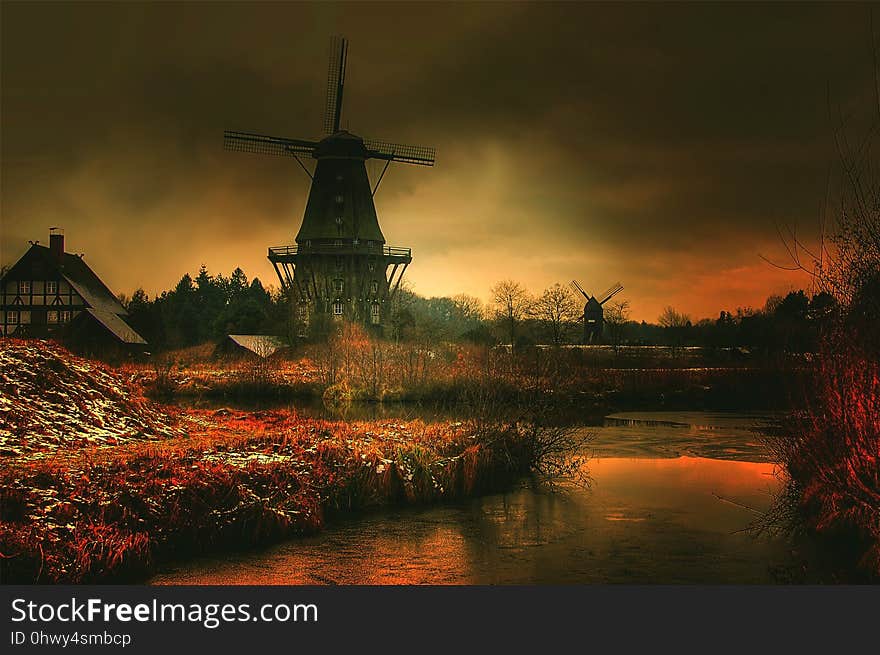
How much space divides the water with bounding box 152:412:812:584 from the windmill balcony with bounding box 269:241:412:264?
27.7 meters

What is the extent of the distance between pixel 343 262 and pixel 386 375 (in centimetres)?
1383

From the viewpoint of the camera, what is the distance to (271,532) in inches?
376

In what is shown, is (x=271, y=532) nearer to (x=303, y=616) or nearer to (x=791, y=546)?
(x=303, y=616)

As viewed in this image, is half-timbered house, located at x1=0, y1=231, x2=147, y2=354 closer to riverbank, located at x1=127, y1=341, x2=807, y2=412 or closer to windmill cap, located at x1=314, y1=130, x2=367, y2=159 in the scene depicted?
riverbank, located at x1=127, y1=341, x2=807, y2=412

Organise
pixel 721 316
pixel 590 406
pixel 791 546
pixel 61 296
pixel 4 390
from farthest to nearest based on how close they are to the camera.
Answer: pixel 721 316, pixel 61 296, pixel 590 406, pixel 4 390, pixel 791 546

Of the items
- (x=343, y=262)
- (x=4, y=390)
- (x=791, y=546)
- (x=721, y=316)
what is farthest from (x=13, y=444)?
(x=721, y=316)

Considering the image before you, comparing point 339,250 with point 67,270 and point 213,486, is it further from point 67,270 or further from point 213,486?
point 213,486

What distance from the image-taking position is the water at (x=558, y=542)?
8.47m

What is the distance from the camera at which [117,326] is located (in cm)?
4009

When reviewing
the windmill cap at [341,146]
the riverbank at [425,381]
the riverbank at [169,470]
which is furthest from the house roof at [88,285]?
the riverbank at [169,470]

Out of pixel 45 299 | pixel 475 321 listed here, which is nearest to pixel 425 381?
pixel 45 299

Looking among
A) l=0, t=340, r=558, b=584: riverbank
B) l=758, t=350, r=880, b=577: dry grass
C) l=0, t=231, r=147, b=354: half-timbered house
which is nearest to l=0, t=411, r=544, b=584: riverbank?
l=0, t=340, r=558, b=584: riverbank

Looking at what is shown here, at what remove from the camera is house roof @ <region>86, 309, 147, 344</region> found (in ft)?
127

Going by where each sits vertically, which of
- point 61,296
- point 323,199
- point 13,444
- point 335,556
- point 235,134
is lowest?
point 335,556
